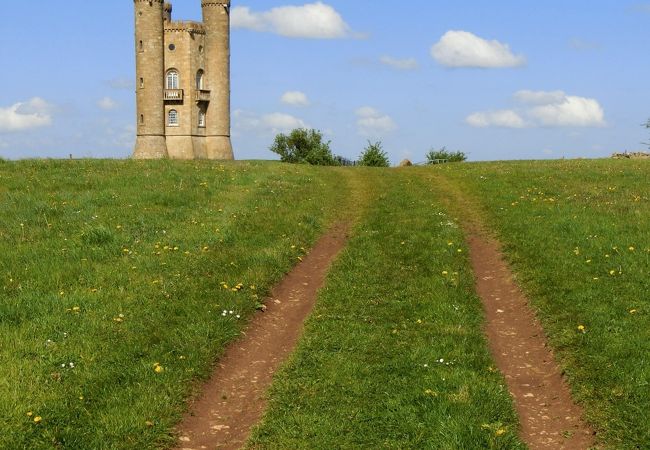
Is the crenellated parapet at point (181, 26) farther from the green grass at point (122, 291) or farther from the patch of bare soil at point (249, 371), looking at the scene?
the patch of bare soil at point (249, 371)

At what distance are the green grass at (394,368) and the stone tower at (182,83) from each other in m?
56.4

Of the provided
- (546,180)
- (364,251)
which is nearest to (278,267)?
(364,251)

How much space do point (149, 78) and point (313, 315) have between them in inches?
2396

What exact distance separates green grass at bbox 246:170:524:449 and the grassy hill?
0.11 feet

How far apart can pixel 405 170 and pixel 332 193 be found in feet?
38.2

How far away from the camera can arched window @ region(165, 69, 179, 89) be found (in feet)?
231

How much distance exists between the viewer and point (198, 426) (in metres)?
8.72

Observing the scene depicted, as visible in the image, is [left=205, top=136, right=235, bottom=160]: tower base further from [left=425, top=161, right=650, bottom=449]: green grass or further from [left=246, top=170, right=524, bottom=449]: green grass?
[left=246, top=170, right=524, bottom=449]: green grass

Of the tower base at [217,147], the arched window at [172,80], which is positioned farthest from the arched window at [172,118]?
the tower base at [217,147]

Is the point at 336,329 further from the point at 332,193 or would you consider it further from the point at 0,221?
the point at 332,193

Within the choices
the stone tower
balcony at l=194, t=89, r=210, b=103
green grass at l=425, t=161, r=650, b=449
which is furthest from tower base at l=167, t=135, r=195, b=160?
green grass at l=425, t=161, r=650, b=449

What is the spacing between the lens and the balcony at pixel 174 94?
69.5m

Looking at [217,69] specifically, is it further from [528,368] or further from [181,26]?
[528,368]

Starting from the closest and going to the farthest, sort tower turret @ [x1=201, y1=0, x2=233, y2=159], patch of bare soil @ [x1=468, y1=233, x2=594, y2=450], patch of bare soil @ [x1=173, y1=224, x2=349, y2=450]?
1. patch of bare soil @ [x1=468, y1=233, x2=594, y2=450]
2. patch of bare soil @ [x1=173, y1=224, x2=349, y2=450]
3. tower turret @ [x1=201, y1=0, x2=233, y2=159]
